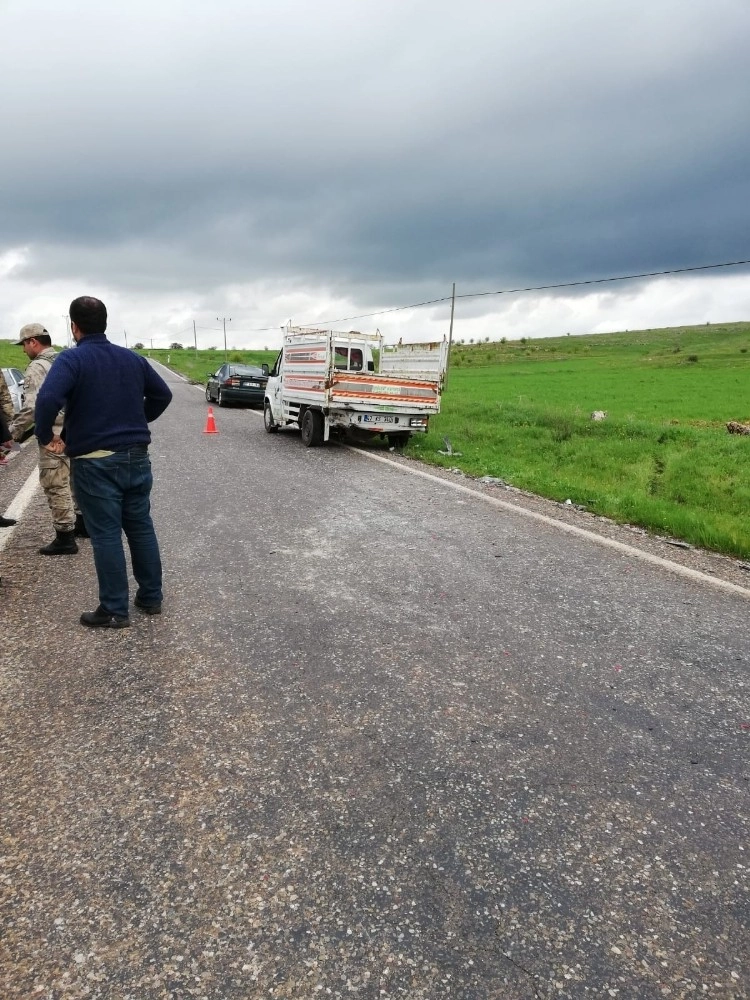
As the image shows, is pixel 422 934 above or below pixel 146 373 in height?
below

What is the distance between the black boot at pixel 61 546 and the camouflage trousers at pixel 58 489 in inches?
2.1

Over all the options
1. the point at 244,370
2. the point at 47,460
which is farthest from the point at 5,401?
the point at 244,370

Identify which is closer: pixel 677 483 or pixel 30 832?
pixel 30 832

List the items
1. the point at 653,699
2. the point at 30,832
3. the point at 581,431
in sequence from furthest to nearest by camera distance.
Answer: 1. the point at 581,431
2. the point at 653,699
3. the point at 30,832

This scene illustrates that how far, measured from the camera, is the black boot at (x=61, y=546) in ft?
17.8

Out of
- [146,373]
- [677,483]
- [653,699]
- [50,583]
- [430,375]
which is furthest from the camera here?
[430,375]

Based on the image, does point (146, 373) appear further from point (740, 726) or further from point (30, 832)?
point (740, 726)

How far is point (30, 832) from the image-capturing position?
89.9 inches

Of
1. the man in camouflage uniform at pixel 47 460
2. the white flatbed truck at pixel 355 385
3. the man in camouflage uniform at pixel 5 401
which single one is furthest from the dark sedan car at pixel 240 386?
the man in camouflage uniform at pixel 47 460

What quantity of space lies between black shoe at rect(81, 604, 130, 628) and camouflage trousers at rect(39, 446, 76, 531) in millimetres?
1794

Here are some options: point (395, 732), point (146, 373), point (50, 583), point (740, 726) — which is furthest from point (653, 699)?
point (50, 583)

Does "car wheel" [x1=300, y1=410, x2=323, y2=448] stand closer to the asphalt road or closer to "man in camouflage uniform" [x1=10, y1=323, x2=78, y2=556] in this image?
"man in camouflage uniform" [x1=10, y1=323, x2=78, y2=556]

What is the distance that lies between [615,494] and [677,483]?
1.93m

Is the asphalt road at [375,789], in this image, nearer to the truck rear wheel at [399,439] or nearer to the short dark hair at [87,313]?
the short dark hair at [87,313]
